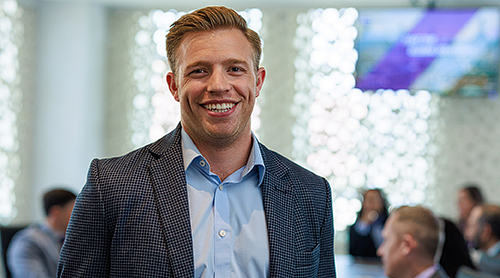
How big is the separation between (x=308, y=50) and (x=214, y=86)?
15.3ft

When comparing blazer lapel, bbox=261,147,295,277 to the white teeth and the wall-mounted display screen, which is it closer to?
the white teeth

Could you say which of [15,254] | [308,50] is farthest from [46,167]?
[308,50]

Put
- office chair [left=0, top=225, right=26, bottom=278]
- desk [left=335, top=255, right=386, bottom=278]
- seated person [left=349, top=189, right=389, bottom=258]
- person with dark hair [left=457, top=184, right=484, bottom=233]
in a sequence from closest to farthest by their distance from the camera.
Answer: office chair [left=0, top=225, right=26, bottom=278]
desk [left=335, top=255, right=386, bottom=278]
seated person [left=349, top=189, right=389, bottom=258]
person with dark hair [left=457, top=184, right=484, bottom=233]

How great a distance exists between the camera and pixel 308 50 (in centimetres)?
568

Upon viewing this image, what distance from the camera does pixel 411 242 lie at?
2.42m

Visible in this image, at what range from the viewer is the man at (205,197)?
111cm

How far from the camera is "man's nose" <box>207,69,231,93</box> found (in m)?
1.16

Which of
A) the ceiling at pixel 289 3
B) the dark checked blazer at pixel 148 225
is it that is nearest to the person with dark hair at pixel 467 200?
the ceiling at pixel 289 3

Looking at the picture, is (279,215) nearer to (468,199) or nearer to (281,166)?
(281,166)

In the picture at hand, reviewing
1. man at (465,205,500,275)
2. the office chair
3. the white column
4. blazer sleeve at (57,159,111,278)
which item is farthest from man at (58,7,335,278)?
the white column

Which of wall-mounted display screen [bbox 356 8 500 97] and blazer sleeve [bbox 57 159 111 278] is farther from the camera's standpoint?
wall-mounted display screen [bbox 356 8 500 97]

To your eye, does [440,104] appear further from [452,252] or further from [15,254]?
[15,254]

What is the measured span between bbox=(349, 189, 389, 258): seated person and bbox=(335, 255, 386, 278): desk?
1.01 ft

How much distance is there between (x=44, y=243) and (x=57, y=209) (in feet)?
0.78
